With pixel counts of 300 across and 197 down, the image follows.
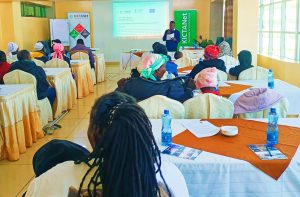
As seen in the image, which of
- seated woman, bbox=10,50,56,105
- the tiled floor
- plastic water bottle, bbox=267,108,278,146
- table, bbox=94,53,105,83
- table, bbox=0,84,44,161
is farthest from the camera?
table, bbox=94,53,105,83

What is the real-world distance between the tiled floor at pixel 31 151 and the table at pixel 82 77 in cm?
16

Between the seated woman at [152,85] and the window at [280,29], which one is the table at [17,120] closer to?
the seated woman at [152,85]

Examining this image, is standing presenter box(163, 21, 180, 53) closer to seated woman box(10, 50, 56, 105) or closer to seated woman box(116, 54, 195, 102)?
seated woman box(10, 50, 56, 105)

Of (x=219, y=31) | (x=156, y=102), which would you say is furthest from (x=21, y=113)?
(x=219, y=31)

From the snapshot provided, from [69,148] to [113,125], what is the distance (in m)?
0.57

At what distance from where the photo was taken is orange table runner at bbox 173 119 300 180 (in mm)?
2080

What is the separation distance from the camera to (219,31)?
13961mm

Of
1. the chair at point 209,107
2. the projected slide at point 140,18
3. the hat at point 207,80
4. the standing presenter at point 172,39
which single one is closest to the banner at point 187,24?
the projected slide at point 140,18

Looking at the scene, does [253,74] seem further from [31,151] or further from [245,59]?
[31,151]

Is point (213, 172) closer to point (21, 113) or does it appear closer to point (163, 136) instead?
point (163, 136)

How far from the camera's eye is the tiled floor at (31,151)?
371cm

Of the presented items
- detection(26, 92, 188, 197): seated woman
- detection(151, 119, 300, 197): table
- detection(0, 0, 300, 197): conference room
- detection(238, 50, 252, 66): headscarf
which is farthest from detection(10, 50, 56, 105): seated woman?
detection(26, 92, 188, 197): seated woman

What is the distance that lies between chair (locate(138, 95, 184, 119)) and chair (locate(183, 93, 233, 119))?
0.40 ft

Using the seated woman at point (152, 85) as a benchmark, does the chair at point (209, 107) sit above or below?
below
